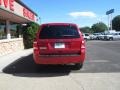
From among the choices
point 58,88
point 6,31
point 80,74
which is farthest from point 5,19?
point 58,88

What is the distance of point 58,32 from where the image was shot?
1222 centimetres

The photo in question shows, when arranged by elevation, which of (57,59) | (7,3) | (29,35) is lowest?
(57,59)

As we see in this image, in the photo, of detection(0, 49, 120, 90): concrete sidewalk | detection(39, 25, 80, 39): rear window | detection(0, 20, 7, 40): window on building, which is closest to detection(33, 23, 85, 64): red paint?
detection(39, 25, 80, 39): rear window

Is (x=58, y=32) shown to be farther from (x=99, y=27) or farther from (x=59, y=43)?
(x=99, y=27)

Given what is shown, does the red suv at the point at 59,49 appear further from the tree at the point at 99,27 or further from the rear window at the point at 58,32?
the tree at the point at 99,27

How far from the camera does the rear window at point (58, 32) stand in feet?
39.5

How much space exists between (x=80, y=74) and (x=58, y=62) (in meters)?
0.90

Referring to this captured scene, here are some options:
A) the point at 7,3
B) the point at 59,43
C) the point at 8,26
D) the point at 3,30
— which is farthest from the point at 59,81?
the point at 8,26

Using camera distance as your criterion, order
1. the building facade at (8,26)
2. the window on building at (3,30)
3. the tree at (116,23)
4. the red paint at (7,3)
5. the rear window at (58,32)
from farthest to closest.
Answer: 1. the tree at (116,23)
2. the window on building at (3,30)
3. the building facade at (8,26)
4. the red paint at (7,3)
5. the rear window at (58,32)

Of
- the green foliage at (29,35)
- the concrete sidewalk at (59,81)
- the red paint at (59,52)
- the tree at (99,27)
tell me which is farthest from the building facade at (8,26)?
the tree at (99,27)

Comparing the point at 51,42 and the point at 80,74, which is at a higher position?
the point at 51,42

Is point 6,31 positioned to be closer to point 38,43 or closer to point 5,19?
point 5,19

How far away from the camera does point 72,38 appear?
11984mm

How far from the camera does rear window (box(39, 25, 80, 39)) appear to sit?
1205 centimetres
